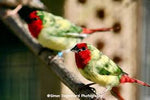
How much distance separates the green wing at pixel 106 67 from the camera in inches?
24.4

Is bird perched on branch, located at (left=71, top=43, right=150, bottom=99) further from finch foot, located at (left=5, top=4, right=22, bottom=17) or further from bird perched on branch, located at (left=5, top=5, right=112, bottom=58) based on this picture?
finch foot, located at (left=5, top=4, right=22, bottom=17)

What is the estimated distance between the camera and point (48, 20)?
90 cm

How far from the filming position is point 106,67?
0.63 m

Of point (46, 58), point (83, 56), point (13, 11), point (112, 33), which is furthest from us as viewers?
point (13, 11)

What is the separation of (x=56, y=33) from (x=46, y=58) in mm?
83

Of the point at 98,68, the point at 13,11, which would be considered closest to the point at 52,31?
the point at 13,11

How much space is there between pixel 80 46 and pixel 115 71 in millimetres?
63

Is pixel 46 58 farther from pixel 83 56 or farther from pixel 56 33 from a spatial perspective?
pixel 83 56

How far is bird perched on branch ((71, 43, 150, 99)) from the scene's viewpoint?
618mm

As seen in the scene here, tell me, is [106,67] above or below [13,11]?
below

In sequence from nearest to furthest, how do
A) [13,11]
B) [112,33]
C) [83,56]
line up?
[83,56] < [112,33] < [13,11]

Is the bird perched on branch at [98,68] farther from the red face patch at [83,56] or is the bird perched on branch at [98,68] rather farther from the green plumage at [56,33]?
the green plumage at [56,33]

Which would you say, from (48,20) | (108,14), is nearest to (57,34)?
(48,20)

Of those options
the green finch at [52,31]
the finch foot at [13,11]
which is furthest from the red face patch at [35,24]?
the finch foot at [13,11]
